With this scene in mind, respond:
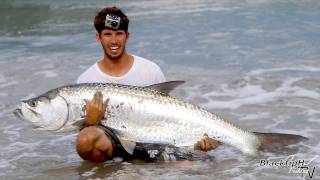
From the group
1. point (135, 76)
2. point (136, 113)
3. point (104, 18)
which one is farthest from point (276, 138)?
point (104, 18)

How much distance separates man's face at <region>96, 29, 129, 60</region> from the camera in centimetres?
478

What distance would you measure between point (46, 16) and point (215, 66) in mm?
11643

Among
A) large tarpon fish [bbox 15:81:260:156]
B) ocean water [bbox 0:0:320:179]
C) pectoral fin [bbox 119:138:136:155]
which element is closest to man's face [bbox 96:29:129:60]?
large tarpon fish [bbox 15:81:260:156]

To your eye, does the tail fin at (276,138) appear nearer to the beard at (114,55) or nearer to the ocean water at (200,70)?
the ocean water at (200,70)

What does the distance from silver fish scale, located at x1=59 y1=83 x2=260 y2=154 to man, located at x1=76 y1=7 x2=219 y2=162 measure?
9.0 inches

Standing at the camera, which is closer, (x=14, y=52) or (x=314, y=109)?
(x=314, y=109)

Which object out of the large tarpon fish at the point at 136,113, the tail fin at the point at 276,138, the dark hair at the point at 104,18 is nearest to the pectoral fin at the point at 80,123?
the large tarpon fish at the point at 136,113

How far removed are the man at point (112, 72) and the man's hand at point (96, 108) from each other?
0.14 metres

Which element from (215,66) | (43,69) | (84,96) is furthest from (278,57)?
(84,96)

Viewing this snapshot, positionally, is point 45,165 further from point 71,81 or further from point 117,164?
point 71,81

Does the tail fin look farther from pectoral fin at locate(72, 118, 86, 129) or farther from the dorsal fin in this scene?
pectoral fin at locate(72, 118, 86, 129)

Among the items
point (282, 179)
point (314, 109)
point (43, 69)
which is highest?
point (43, 69)

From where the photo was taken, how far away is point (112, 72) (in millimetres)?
4887

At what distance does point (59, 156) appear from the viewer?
5500 mm
